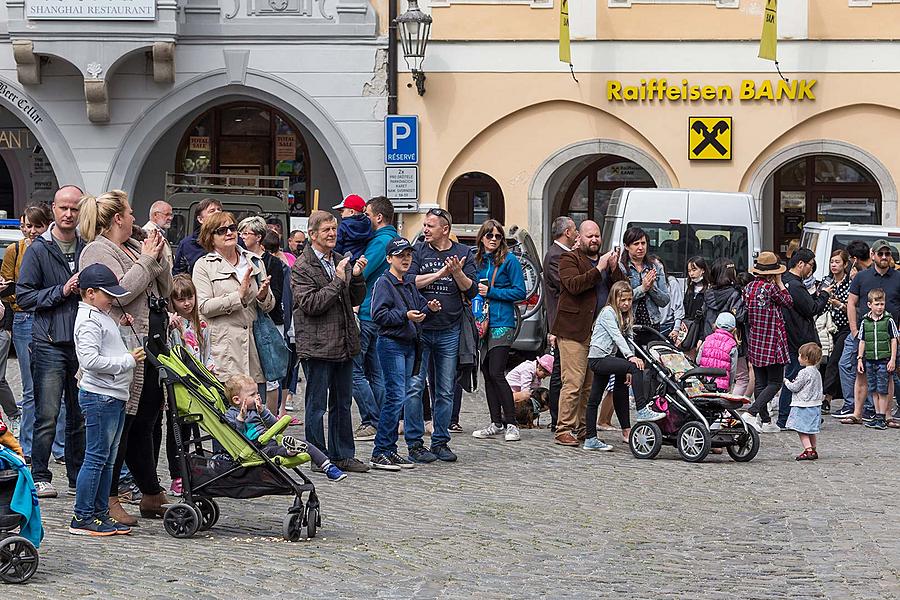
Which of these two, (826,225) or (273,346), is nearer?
(273,346)

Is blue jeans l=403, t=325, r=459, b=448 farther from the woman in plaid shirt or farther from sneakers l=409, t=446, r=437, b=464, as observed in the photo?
the woman in plaid shirt

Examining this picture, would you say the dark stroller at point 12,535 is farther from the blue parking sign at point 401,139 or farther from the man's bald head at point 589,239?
the blue parking sign at point 401,139

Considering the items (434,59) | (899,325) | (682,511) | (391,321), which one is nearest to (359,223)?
(391,321)

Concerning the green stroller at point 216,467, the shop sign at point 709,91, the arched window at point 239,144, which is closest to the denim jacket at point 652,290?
the green stroller at point 216,467

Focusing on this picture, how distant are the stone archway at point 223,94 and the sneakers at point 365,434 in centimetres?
1130

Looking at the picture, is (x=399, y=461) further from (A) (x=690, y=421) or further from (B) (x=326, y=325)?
(A) (x=690, y=421)

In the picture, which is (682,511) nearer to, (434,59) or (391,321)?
(391,321)

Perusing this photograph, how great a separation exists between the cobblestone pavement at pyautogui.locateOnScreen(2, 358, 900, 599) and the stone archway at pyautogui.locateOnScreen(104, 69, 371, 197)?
12679 mm

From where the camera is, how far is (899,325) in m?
15.7

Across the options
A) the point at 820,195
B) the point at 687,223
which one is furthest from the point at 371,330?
the point at 820,195

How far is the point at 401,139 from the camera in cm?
2444

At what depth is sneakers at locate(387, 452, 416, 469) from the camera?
11.8 meters

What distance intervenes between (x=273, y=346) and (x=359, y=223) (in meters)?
1.14

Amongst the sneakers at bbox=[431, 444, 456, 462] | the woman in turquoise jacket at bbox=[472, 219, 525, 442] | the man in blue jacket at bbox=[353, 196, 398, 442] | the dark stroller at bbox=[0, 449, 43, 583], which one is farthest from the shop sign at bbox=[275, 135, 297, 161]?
the dark stroller at bbox=[0, 449, 43, 583]
